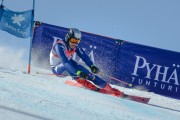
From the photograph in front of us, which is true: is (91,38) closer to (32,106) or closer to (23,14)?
(23,14)

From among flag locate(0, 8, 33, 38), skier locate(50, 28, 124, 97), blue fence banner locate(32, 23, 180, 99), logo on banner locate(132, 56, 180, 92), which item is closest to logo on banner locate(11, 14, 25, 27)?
flag locate(0, 8, 33, 38)

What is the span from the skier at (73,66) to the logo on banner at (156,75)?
1.63m

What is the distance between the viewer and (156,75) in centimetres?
930

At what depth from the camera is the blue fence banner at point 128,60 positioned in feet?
30.3

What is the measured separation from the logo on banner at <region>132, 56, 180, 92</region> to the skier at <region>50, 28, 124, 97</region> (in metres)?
1.63

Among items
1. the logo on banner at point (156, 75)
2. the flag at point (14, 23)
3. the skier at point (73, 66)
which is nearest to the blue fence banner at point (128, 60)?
the logo on banner at point (156, 75)

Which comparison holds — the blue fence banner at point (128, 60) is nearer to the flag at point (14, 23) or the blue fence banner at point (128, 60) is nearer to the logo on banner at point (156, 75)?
the logo on banner at point (156, 75)


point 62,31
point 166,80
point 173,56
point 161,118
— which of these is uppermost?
point 62,31

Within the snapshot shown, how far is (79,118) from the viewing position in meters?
3.49

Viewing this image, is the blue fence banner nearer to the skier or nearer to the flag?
the flag

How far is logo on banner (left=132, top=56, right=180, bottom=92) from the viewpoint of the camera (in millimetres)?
9180

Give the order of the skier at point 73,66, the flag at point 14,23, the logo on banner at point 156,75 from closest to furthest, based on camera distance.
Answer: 1. the skier at point 73,66
2. the logo on banner at point 156,75
3. the flag at point 14,23

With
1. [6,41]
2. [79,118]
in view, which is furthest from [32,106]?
[6,41]

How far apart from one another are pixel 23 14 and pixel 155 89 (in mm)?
3846
